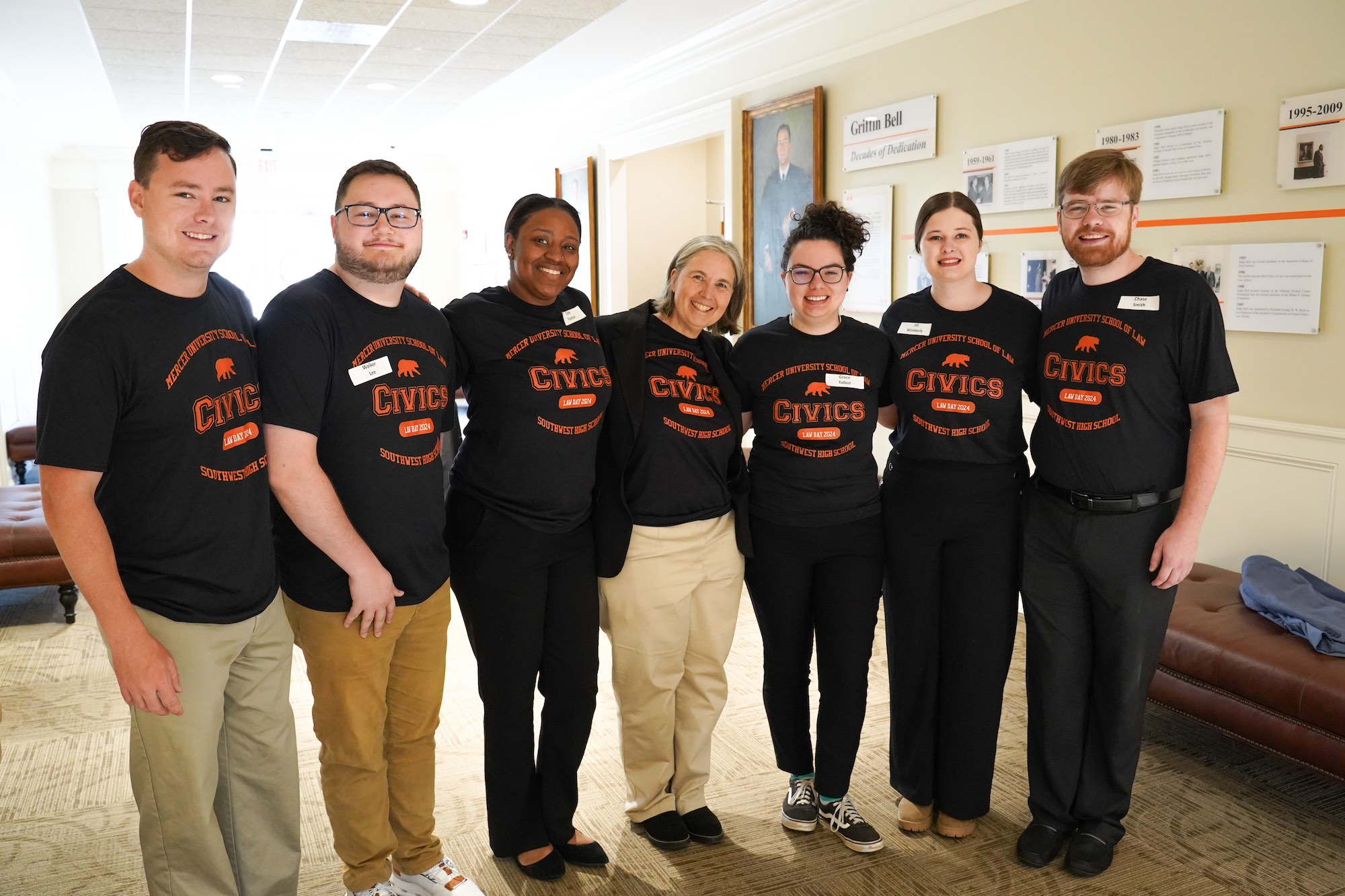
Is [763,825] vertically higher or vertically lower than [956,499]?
lower

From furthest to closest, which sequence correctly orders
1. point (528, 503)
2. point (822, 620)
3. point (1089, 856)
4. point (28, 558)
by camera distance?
point (28, 558) → point (822, 620) → point (1089, 856) → point (528, 503)

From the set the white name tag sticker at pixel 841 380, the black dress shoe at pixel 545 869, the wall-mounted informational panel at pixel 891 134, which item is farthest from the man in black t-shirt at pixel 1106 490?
the wall-mounted informational panel at pixel 891 134

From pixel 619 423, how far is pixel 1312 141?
257 centimetres

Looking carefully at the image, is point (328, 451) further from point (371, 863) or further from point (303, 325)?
point (371, 863)

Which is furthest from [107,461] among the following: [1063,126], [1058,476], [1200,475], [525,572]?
[1063,126]

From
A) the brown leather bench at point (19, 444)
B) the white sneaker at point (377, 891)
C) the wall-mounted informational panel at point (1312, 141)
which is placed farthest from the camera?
the brown leather bench at point (19, 444)

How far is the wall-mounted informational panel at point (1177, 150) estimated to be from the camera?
11.4ft

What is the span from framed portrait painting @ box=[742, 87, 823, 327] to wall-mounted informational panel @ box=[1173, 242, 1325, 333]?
2347 millimetres

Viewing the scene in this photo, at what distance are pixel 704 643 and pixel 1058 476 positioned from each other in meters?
1.05

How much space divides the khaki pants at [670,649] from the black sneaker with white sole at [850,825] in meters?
0.37

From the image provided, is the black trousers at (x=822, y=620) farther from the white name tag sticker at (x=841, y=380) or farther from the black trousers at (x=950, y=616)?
the white name tag sticker at (x=841, y=380)

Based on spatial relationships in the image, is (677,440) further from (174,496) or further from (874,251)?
(874,251)

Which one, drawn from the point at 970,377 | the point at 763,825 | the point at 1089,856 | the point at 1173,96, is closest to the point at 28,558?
the point at 763,825

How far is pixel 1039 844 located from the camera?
8.54ft
